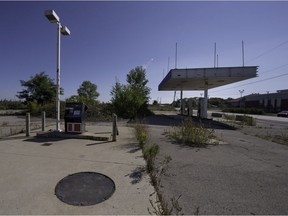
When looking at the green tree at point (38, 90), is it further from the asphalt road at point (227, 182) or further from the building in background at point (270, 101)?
the building in background at point (270, 101)

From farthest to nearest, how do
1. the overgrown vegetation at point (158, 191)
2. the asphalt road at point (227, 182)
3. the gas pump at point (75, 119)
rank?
1. the gas pump at point (75, 119)
2. the asphalt road at point (227, 182)
3. the overgrown vegetation at point (158, 191)

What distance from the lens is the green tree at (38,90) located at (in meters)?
30.0

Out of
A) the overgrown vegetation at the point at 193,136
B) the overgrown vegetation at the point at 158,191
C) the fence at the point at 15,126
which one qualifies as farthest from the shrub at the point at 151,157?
the fence at the point at 15,126

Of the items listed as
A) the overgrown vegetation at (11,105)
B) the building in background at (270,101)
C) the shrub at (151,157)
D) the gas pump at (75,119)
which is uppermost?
the building in background at (270,101)

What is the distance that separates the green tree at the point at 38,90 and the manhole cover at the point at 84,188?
29430 mm

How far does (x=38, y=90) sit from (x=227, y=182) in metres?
32.5

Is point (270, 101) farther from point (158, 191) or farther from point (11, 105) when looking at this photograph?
point (11, 105)

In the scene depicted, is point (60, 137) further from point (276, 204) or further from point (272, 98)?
point (272, 98)

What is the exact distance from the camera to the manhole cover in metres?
3.26

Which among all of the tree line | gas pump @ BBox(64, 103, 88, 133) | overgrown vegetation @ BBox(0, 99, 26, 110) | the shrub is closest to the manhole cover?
the shrub

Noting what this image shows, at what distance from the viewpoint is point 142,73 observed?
139ft

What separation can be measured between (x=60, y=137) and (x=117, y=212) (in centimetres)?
624

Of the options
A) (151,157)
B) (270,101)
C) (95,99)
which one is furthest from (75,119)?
→ (270,101)

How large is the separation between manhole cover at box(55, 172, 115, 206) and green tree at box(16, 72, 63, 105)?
96.6 feet
